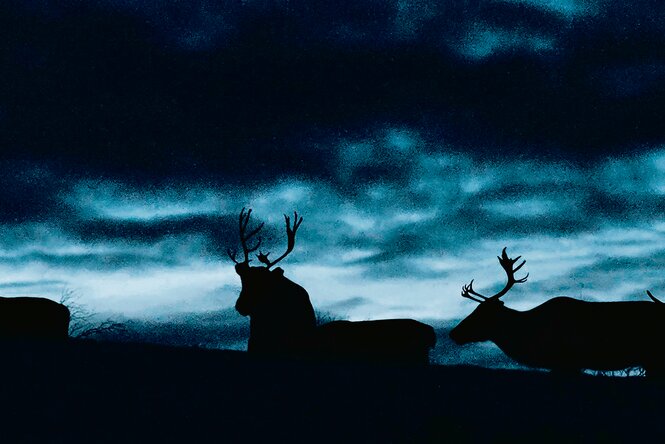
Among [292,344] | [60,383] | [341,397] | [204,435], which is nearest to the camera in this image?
[204,435]

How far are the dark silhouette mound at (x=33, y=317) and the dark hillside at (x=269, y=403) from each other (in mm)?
4818

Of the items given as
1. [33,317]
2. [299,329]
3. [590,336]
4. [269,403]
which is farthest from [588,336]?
[33,317]

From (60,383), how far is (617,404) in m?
4.61

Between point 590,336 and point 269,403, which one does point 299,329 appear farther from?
point 269,403

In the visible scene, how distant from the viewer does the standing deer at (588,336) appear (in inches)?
385

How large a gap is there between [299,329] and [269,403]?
558cm

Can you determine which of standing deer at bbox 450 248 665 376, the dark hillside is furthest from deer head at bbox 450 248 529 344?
the dark hillside

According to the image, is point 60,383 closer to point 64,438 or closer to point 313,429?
point 64,438

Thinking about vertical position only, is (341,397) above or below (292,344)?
below

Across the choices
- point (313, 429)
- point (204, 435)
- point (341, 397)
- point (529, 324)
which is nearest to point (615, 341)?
point (529, 324)

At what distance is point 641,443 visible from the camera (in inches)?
217

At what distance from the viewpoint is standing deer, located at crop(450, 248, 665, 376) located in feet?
32.1

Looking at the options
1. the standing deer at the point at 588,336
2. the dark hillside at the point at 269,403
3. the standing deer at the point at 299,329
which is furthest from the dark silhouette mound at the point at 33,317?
the standing deer at the point at 588,336

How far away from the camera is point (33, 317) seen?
10.1 m
